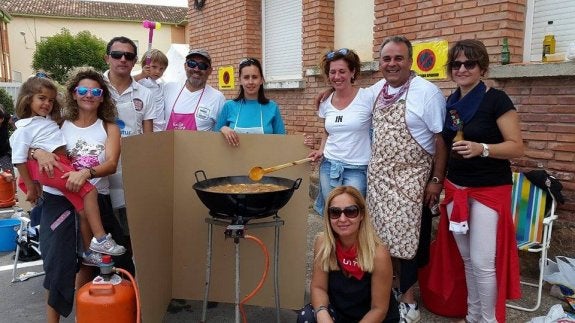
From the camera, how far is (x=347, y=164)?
3053 mm

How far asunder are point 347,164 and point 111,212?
1610 millimetres

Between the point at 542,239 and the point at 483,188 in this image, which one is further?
the point at 542,239

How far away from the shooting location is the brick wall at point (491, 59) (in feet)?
11.5

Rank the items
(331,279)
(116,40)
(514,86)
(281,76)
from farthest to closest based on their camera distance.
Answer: (281,76), (514,86), (116,40), (331,279)

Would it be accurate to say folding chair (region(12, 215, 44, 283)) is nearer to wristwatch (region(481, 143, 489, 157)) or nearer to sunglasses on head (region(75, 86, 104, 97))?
sunglasses on head (region(75, 86, 104, 97))

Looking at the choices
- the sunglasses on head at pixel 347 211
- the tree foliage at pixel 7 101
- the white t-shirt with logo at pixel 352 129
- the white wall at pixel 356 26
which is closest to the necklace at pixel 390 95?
the white t-shirt with logo at pixel 352 129

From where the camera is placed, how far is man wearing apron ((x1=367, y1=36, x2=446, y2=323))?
273 cm

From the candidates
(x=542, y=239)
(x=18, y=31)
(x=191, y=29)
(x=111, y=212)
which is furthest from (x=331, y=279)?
(x=18, y=31)

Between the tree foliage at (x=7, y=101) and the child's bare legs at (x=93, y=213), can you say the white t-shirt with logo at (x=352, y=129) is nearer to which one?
the child's bare legs at (x=93, y=213)

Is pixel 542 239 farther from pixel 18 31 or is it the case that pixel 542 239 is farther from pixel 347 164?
pixel 18 31

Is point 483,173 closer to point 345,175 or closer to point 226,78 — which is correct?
point 345,175

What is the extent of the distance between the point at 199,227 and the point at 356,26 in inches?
140

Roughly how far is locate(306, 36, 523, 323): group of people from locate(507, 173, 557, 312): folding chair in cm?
63

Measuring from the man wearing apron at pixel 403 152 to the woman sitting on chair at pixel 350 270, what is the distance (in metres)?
0.42
